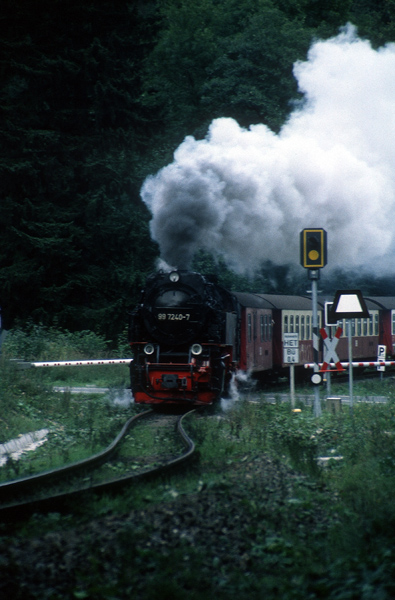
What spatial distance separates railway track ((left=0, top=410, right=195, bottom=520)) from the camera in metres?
7.13

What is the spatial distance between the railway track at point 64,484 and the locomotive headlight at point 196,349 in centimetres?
532

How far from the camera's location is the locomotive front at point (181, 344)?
15820 mm

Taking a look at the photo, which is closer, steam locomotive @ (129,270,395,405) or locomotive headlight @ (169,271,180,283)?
steam locomotive @ (129,270,395,405)

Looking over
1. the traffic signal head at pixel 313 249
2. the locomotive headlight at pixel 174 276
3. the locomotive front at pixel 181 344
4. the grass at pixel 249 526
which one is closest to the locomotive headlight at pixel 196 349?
the locomotive front at pixel 181 344

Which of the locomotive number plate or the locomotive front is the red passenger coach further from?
the locomotive number plate

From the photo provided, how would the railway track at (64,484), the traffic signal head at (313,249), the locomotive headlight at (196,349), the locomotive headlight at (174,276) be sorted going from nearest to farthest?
the railway track at (64,484)
the traffic signal head at (313,249)
the locomotive headlight at (196,349)
the locomotive headlight at (174,276)

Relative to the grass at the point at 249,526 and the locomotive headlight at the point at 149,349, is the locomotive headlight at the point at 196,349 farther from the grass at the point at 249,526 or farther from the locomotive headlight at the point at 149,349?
the grass at the point at 249,526

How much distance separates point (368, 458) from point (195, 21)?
135 ft

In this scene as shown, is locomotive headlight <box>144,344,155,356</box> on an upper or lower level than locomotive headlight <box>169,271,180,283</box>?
lower

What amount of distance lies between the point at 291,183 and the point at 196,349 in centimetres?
748

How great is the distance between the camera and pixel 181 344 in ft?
52.6

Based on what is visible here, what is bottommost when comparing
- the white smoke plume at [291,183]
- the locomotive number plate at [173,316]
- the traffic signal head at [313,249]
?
the locomotive number plate at [173,316]

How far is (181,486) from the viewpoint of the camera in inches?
328

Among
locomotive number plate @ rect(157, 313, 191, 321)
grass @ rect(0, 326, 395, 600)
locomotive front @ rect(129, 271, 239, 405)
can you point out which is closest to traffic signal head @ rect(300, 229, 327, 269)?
locomotive front @ rect(129, 271, 239, 405)
